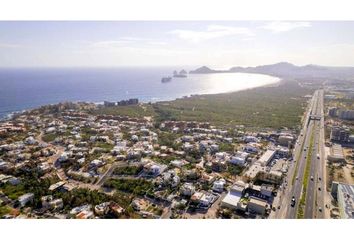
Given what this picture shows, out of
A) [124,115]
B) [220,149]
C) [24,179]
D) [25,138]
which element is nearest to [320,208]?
[220,149]

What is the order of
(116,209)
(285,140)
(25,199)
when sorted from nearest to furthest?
(116,209) < (25,199) < (285,140)

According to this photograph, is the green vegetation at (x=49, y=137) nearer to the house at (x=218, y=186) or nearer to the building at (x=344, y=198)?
the house at (x=218, y=186)

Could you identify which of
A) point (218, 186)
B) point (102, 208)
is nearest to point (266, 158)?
point (218, 186)

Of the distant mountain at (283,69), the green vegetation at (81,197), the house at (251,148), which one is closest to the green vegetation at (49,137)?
the green vegetation at (81,197)

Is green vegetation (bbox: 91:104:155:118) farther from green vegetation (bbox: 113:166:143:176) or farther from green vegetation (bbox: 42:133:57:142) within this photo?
green vegetation (bbox: 113:166:143:176)

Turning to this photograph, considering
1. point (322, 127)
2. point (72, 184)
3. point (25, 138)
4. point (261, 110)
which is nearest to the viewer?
point (72, 184)

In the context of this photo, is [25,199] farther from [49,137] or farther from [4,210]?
[49,137]

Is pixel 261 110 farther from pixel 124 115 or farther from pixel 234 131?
→ pixel 124 115
